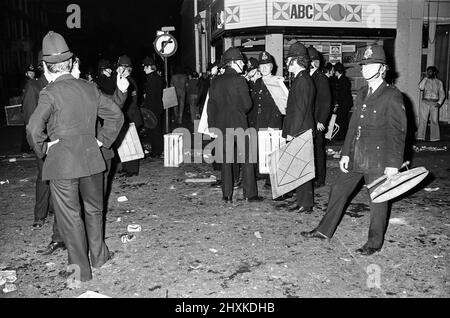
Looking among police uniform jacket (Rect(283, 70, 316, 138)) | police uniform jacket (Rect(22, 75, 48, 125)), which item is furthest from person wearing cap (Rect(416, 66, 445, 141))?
police uniform jacket (Rect(22, 75, 48, 125))

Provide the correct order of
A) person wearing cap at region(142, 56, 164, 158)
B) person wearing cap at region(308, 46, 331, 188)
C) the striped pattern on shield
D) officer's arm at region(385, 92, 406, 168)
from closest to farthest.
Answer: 1. officer's arm at region(385, 92, 406, 168)
2. the striped pattern on shield
3. person wearing cap at region(308, 46, 331, 188)
4. person wearing cap at region(142, 56, 164, 158)

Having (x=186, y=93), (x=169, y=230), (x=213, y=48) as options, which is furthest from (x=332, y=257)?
(x=213, y=48)

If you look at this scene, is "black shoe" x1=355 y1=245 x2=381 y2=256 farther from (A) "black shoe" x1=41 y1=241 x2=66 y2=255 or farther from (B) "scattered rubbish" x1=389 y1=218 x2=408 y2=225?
(A) "black shoe" x1=41 y1=241 x2=66 y2=255

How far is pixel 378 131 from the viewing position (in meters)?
4.52

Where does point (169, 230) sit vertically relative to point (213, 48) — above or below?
below

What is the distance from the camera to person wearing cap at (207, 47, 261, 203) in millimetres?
6574

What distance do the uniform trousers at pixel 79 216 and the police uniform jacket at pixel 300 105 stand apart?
2.87 metres

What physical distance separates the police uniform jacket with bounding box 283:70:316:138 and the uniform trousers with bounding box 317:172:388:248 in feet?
4.57

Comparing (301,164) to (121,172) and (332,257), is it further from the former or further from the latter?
(121,172)

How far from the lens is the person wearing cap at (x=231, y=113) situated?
21.6ft

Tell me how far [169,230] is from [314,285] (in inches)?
87.6
